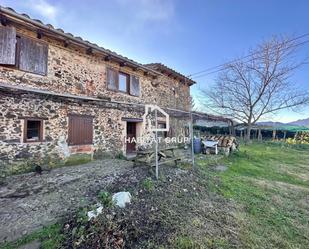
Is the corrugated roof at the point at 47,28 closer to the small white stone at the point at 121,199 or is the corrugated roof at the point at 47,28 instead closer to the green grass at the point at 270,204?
the small white stone at the point at 121,199

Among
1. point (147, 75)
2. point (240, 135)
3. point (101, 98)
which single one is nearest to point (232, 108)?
point (240, 135)

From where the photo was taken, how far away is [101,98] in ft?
28.0

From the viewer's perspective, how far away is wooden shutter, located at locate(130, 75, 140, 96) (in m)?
10.2

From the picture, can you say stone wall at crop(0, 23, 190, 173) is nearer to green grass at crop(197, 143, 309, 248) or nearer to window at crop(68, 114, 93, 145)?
window at crop(68, 114, 93, 145)

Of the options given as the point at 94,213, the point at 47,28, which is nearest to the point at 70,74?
the point at 47,28

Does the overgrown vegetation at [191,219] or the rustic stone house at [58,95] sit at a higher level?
the rustic stone house at [58,95]

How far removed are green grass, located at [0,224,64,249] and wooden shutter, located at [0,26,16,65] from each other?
5481 millimetres

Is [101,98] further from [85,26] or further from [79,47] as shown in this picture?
[85,26]

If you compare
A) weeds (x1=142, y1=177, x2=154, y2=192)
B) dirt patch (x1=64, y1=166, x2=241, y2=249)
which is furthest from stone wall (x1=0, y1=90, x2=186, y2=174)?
weeds (x1=142, y1=177, x2=154, y2=192)

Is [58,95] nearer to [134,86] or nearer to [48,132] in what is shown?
[48,132]

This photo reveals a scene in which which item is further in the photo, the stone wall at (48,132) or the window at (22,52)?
the stone wall at (48,132)

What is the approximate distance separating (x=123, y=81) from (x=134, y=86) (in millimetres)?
735

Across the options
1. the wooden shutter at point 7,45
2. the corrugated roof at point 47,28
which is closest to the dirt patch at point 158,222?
the wooden shutter at point 7,45

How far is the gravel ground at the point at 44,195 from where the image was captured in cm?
318
